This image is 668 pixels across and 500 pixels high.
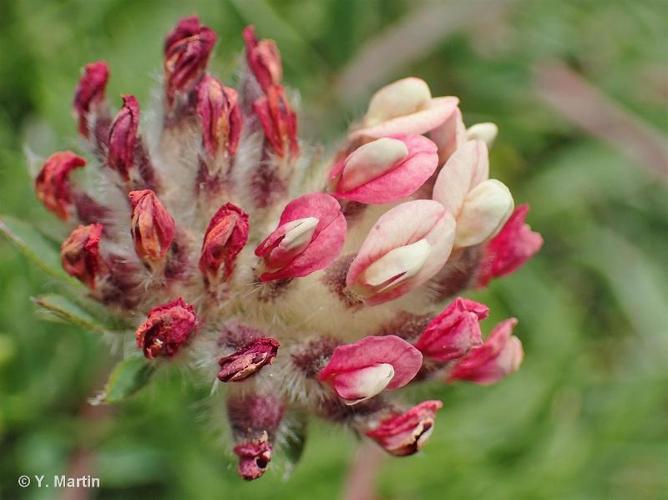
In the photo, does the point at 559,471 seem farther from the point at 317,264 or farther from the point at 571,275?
the point at 317,264

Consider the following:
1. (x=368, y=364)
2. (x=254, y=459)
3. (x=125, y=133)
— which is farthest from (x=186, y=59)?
(x=254, y=459)

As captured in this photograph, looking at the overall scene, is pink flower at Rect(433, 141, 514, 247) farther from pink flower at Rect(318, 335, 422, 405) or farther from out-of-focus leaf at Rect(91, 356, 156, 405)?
out-of-focus leaf at Rect(91, 356, 156, 405)

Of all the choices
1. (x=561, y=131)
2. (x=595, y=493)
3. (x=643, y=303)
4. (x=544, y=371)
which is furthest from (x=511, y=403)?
(x=561, y=131)

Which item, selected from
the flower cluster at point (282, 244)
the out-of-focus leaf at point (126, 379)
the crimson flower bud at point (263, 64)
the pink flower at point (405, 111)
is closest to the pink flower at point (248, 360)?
the flower cluster at point (282, 244)

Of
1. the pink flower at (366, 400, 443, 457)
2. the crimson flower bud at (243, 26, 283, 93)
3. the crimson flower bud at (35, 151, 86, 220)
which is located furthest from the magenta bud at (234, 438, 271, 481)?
the crimson flower bud at (243, 26, 283, 93)

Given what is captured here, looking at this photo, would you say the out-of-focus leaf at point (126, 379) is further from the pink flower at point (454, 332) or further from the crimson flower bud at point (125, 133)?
the pink flower at point (454, 332)
